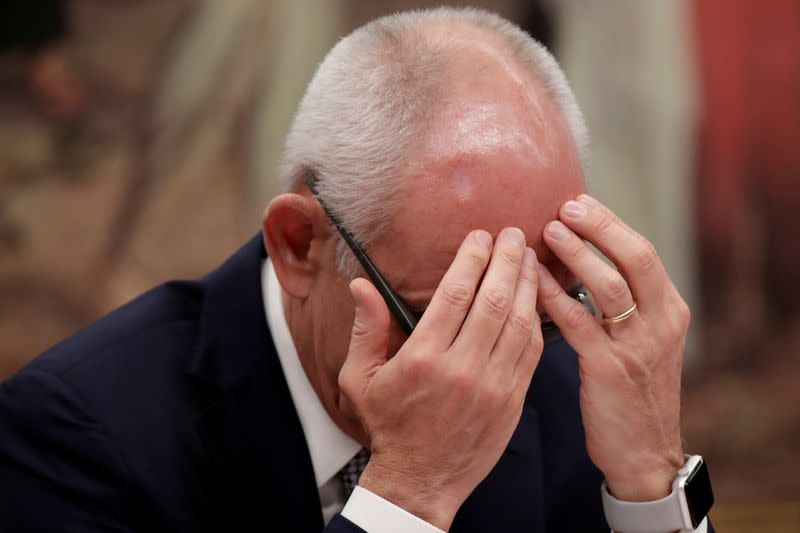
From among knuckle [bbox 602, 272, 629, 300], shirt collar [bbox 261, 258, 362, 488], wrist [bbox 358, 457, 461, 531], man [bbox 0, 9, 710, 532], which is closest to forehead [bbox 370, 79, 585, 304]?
man [bbox 0, 9, 710, 532]

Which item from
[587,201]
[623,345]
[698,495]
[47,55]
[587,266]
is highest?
[47,55]

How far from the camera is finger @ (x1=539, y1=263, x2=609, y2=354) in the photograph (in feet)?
5.90

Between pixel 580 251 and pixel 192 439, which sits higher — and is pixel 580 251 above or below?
above

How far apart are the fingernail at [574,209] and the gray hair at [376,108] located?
18cm

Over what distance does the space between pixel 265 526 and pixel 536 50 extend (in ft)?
3.83

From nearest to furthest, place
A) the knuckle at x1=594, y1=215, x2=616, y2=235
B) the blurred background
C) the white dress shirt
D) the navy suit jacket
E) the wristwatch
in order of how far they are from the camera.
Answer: the knuckle at x1=594, y1=215, x2=616, y2=235 < the navy suit jacket < the wristwatch < the white dress shirt < the blurred background

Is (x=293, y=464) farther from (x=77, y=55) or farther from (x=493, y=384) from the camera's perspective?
(x=77, y=55)

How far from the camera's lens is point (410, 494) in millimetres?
1754

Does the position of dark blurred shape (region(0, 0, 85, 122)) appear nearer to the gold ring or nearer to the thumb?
the thumb

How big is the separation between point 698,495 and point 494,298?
771 millimetres

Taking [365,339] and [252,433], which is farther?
[252,433]

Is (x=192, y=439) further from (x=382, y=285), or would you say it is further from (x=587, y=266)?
(x=587, y=266)

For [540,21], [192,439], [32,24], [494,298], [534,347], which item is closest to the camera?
[494,298]

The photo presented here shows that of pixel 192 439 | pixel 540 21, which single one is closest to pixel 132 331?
pixel 192 439
